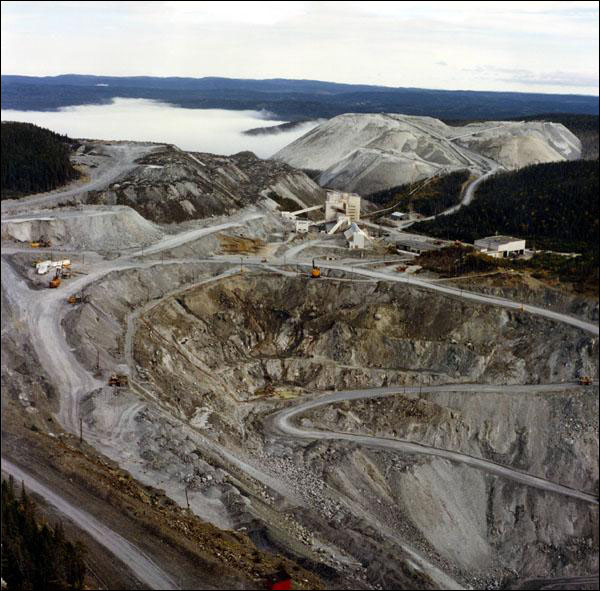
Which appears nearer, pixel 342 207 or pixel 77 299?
pixel 77 299

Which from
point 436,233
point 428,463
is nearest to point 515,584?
point 428,463

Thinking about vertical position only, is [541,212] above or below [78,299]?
above

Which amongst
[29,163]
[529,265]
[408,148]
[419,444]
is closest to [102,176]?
[29,163]

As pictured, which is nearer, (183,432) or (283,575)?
(283,575)

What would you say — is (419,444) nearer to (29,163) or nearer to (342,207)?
(342,207)

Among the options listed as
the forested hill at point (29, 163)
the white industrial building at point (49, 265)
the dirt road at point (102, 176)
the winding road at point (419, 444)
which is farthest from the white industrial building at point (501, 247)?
the forested hill at point (29, 163)

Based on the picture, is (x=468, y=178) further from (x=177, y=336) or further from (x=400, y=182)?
(x=177, y=336)

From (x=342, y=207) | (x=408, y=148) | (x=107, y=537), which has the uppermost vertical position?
(x=408, y=148)
